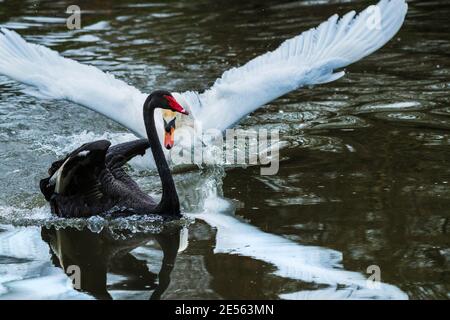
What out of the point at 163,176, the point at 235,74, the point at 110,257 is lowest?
the point at 110,257

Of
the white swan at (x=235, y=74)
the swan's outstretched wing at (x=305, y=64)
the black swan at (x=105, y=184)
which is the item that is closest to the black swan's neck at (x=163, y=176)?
the black swan at (x=105, y=184)

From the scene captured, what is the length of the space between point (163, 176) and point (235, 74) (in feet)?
6.93

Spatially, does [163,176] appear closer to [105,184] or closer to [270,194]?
[105,184]

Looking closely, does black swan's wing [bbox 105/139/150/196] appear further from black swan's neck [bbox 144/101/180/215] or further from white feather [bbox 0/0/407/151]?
white feather [bbox 0/0/407/151]

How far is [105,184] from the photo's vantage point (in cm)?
701

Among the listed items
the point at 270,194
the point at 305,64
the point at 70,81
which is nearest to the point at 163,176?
the point at 270,194

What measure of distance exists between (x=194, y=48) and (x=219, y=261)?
630 centimetres

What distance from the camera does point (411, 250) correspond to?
5980 millimetres

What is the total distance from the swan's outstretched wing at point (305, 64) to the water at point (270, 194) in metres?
0.52

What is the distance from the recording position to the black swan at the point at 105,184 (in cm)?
669

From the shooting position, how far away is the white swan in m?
8.00

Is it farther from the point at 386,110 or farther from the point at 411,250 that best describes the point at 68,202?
the point at 386,110

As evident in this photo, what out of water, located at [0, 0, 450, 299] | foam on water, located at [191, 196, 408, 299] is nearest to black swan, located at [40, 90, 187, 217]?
water, located at [0, 0, 450, 299]
